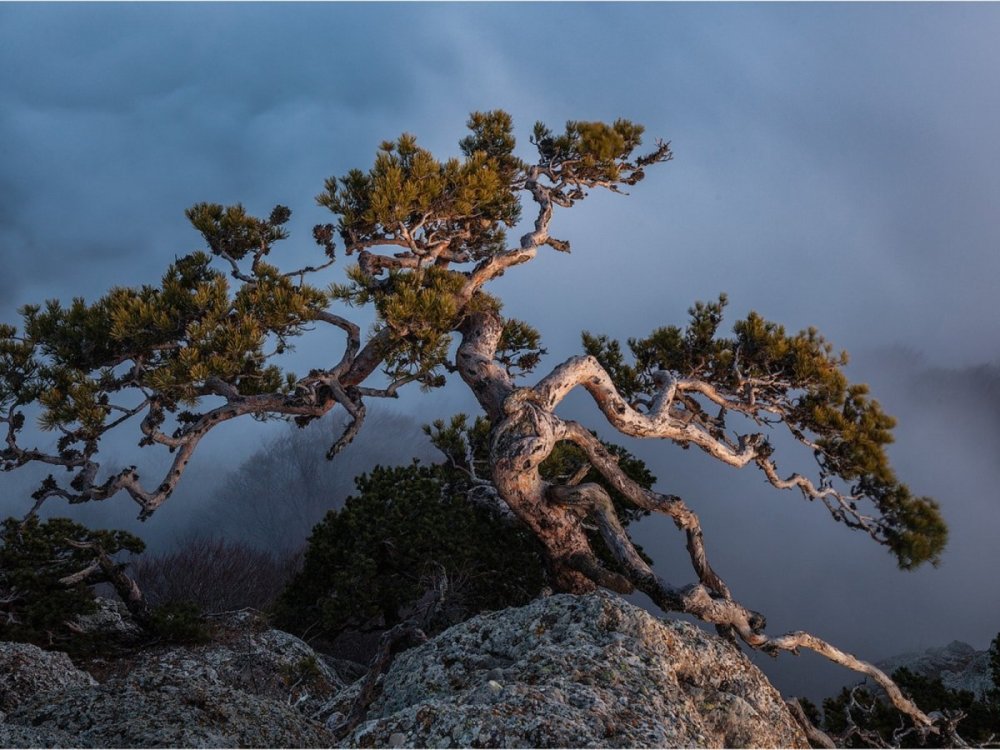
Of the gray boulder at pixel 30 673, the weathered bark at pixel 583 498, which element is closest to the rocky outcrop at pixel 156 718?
the gray boulder at pixel 30 673

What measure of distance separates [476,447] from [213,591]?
13129 millimetres

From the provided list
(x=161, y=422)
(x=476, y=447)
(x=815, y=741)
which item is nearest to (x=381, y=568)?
(x=476, y=447)

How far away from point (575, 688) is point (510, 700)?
0.45 metres

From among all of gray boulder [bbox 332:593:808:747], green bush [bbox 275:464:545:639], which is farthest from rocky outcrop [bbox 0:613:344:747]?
green bush [bbox 275:464:545:639]

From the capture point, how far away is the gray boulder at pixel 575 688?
3.32 metres

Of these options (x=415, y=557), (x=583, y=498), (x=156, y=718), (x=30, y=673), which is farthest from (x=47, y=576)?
(x=156, y=718)

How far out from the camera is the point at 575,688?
12.4 ft

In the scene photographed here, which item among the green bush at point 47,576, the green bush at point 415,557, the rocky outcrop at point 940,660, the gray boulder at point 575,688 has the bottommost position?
the green bush at point 47,576

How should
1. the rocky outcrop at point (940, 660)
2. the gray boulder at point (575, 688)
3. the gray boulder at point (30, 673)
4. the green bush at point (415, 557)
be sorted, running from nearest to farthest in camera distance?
the gray boulder at point (575, 688), the gray boulder at point (30, 673), the green bush at point (415, 557), the rocky outcrop at point (940, 660)

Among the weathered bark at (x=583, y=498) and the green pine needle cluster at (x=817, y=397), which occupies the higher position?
the green pine needle cluster at (x=817, y=397)

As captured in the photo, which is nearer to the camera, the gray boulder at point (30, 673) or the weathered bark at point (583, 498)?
the gray boulder at point (30, 673)

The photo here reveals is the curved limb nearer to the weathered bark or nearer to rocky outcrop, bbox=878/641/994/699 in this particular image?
the weathered bark

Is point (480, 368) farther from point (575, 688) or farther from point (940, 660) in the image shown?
point (940, 660)

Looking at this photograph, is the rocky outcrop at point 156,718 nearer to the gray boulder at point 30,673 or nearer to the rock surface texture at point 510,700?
the rock surface texture at point 510,700
